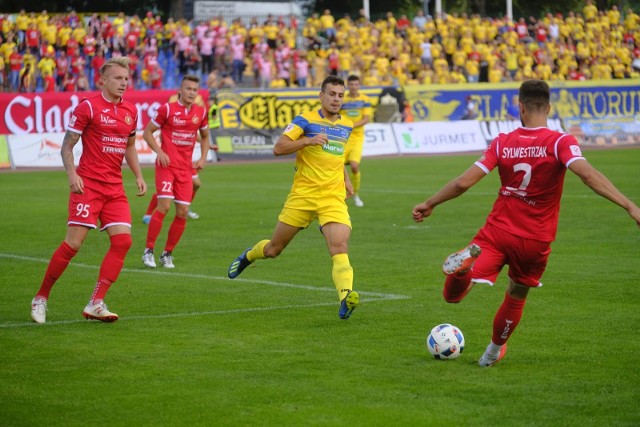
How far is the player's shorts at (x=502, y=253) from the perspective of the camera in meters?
7.45

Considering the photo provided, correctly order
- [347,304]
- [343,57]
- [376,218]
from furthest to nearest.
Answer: [343,57]
[376,218]
[347,304]

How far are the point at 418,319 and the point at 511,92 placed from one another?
35131 millimetres

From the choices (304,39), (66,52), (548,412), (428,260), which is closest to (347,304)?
(548,412)

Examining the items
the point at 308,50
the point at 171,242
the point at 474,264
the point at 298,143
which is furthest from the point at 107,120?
the point at 308,50

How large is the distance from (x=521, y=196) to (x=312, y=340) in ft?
7.67

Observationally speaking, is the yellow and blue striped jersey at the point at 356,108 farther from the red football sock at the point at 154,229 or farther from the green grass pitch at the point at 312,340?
the red football sock at the point at 154,229

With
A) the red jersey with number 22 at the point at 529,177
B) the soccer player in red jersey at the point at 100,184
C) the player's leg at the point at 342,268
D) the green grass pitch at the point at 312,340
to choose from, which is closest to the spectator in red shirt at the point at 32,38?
the green grass pitch at the point at 312,340

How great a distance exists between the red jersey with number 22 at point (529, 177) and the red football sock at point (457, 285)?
0.44 metres

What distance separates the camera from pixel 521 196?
754 centimetres

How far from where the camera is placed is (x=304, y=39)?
150 feet

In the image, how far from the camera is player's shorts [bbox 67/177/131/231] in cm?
991

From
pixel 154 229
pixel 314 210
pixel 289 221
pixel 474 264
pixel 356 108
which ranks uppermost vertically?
pixel 474 264

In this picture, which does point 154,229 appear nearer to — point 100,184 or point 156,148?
point 156,148

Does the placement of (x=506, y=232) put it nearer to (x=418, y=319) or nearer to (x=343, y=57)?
(x=418, y=319)
